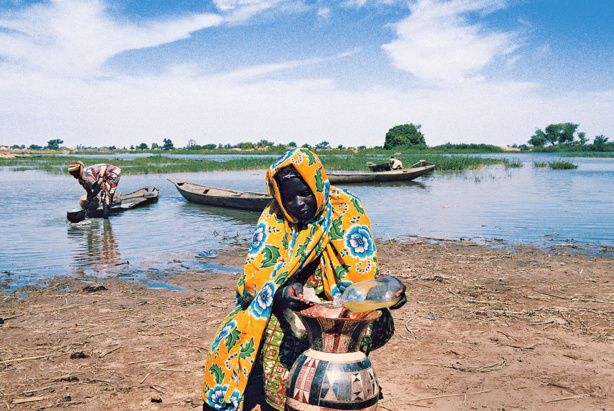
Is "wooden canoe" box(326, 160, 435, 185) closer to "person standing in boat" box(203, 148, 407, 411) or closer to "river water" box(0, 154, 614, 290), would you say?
"river water" box(0, 154, 614, 290)

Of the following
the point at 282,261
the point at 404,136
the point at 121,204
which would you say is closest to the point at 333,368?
the point at 282,261

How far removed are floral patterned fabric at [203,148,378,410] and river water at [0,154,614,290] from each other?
11.6ft

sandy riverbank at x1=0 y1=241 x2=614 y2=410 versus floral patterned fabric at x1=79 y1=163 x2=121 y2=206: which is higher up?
floral patterned fabric at x1=79 y1=163 x2=121 y2=206

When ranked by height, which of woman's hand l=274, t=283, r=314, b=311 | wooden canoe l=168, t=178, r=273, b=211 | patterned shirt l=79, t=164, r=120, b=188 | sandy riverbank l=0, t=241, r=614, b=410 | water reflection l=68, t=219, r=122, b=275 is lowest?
water reflection l=68, t=219, r=122, b=275

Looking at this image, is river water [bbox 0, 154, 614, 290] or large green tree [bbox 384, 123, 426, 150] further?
large green tree [bbox 384, 123, 426, 150]

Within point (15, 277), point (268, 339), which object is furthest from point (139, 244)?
point (268, 339)

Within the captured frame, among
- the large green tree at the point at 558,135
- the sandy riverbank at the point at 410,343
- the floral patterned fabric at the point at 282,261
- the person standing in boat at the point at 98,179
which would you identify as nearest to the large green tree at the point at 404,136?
the large green tree at the point at 558,135

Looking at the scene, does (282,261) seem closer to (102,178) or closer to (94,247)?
(94,247)

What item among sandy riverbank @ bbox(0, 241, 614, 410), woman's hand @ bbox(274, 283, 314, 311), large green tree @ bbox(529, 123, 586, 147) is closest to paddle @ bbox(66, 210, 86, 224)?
sandy riverbank @ bbox(0, 241, 614, 410)

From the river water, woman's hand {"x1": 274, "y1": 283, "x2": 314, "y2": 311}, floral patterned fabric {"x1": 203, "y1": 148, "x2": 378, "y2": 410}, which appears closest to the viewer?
woman's hand {"x1": 274, "y1": 283, "x2": 314, "y2": 311}

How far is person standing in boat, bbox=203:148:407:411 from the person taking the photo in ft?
7.76

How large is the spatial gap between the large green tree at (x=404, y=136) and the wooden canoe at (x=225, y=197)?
61904 millimetres

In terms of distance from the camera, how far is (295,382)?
2.07 m

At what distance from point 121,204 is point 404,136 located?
65996 mm
